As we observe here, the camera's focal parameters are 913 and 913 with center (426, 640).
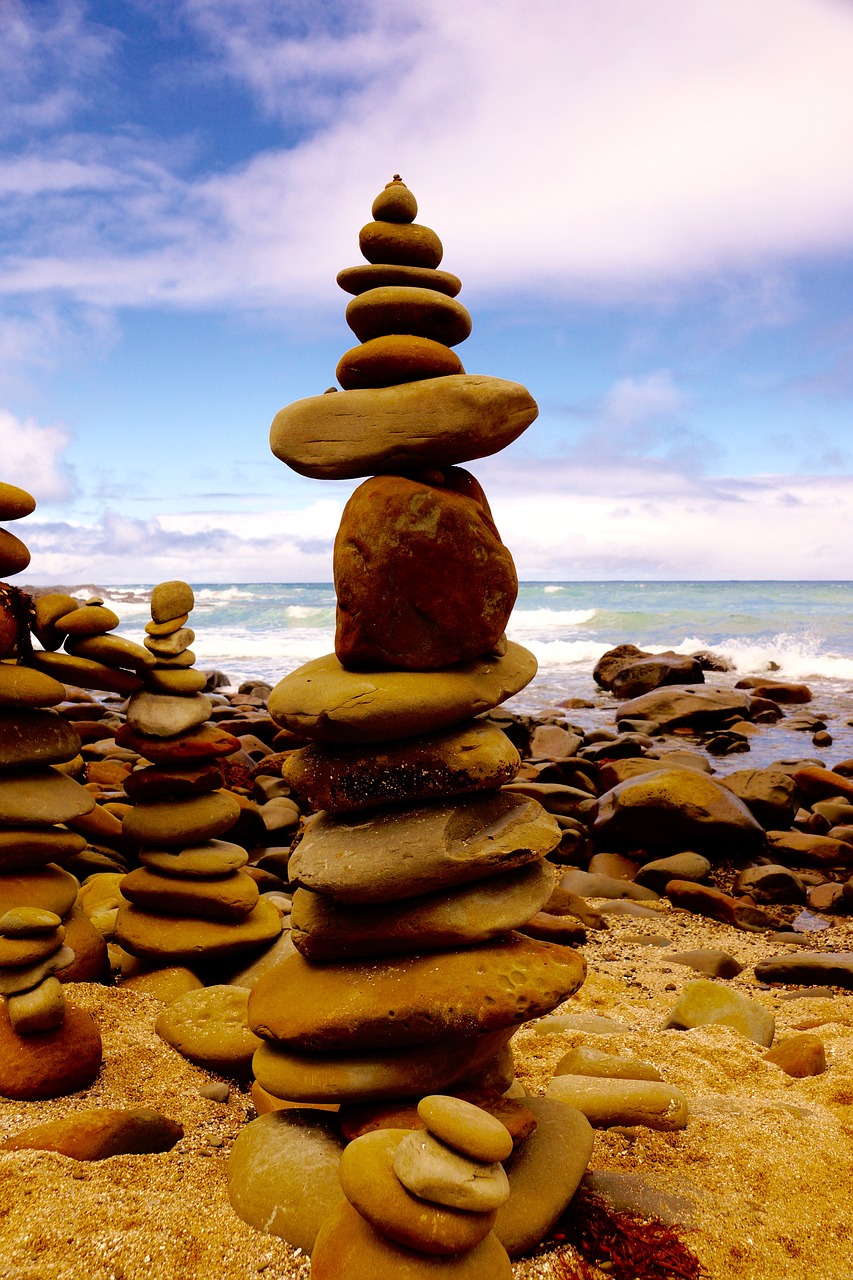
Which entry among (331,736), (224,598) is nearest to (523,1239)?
(331,736)

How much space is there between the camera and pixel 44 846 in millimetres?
5070

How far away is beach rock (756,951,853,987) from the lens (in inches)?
241

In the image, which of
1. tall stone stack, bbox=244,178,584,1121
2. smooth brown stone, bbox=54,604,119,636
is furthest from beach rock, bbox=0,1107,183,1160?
smooth brown stone, bbox=54,604,119,636

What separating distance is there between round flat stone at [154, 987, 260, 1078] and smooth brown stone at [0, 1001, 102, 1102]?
52 cm

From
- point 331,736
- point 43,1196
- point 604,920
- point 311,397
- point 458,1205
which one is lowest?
point 604,920

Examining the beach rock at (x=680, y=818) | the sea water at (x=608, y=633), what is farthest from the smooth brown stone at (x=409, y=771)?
the sea water at (x=608, y=633)

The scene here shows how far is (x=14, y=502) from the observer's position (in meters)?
5.02

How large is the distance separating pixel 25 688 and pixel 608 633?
3195 centimetres

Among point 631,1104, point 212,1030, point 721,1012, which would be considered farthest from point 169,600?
point 721,1012

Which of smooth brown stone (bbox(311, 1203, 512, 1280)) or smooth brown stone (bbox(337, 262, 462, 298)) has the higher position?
smooth brown stone (bbox(337, 262, 462, 298))

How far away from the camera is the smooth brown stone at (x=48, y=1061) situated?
3.73 metres

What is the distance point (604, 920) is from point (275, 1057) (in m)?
4.42

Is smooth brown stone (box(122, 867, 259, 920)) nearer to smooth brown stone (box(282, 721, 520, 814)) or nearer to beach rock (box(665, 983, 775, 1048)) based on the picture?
smooth brown stone (box(282, 721, 520, 814))

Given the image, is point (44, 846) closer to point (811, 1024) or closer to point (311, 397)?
point (311, 397)
